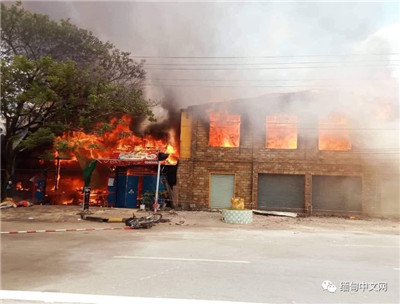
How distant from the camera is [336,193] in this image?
1581cm

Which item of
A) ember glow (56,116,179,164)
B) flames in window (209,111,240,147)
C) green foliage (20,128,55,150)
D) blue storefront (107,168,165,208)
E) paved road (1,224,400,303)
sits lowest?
paved road (1,224,400,303)

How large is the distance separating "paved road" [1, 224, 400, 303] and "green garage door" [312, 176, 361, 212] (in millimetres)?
7212

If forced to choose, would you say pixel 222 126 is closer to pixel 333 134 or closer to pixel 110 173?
pixel 333 134

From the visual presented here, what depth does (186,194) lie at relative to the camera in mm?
16203

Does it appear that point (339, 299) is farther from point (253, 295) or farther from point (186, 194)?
point (186, 194)

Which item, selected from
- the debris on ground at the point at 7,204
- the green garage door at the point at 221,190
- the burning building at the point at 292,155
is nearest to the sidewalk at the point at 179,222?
the debris on ground at the point at 7,204

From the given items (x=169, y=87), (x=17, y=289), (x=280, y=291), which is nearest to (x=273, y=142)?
(x=169, y=87)

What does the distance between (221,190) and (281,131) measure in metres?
4.38

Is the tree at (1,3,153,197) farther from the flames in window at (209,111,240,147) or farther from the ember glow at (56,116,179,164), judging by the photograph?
the flames in window at (209,111,240,147)

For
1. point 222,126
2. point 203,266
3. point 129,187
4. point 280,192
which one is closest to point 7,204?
point 129,187

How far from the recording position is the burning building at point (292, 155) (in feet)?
Answer: 50.5

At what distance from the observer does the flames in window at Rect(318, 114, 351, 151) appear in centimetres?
1587

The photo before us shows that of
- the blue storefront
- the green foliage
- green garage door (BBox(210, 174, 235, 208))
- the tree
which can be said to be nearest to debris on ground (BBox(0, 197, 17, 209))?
the tree

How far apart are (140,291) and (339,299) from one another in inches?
102
